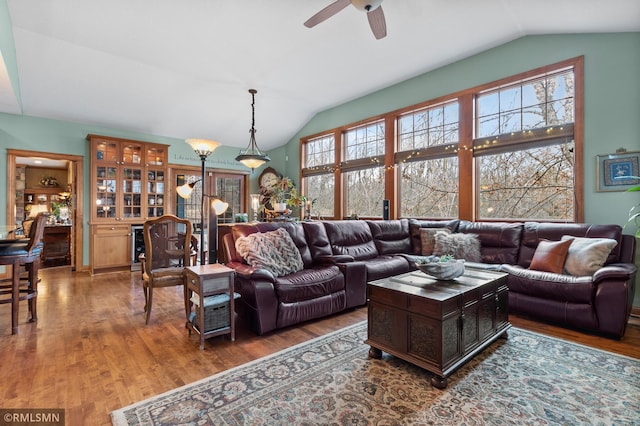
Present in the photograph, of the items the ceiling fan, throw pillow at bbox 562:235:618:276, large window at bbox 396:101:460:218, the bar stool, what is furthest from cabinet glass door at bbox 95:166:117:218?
throw pillow at bbox 562:235:618:276

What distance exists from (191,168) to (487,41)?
6157mm

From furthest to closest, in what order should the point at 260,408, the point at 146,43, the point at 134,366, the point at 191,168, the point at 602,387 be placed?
the point at 191,168
the point at 146,43
the point at 134,366
the point at 602,387
the point at 260,408

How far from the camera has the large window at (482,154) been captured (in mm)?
3818

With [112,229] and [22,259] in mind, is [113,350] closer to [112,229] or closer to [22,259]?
[22,259]

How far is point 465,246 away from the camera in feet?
13.1

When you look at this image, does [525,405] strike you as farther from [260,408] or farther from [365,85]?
[365,85]

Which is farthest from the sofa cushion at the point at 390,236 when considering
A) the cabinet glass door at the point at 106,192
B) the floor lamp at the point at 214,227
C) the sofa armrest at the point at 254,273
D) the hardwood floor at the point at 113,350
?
the cabinet glass door at the point at 106,192

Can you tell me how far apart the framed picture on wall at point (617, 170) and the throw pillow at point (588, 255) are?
761 mm

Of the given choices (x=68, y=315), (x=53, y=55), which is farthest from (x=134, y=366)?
(x=53, y=55)

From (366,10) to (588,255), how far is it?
315cm

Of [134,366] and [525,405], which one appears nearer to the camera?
[525,405]

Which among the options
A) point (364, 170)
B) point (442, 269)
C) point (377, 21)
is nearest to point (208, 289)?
point (442, 269)

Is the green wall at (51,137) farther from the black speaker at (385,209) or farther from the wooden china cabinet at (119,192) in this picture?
the black speaker at (385,209)

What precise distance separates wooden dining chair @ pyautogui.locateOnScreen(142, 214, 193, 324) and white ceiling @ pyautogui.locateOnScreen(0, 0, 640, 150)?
7.89ft
